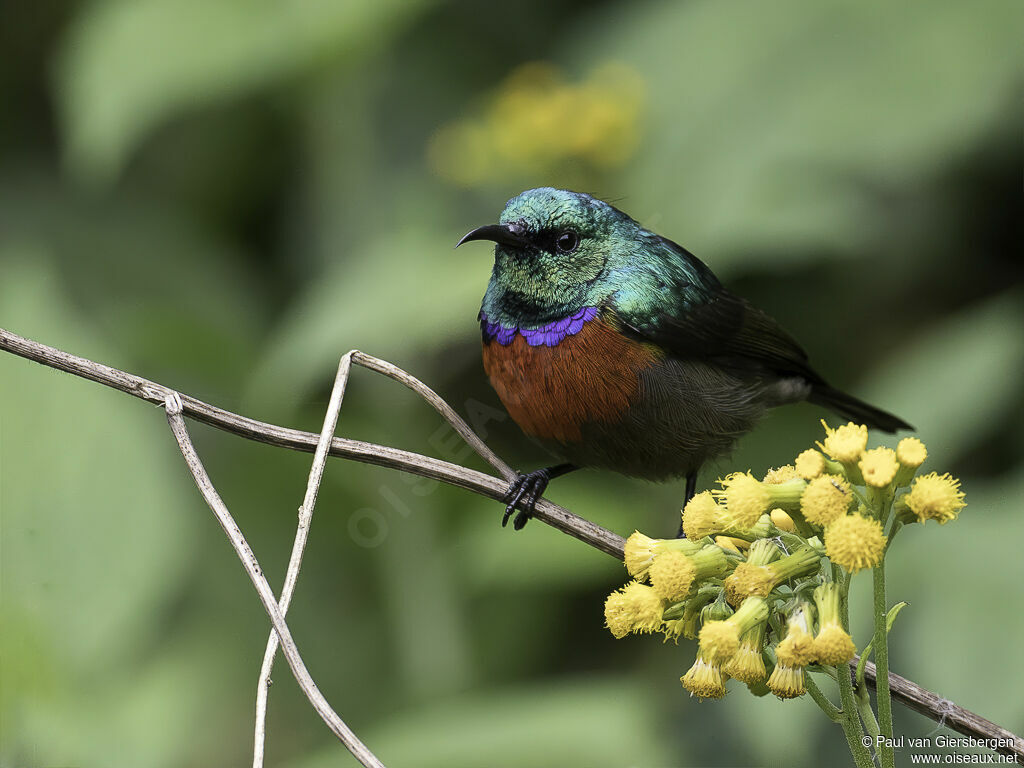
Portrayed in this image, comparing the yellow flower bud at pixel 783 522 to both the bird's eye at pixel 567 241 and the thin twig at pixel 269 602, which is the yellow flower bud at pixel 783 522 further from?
the bird's eye at pixel 567 241

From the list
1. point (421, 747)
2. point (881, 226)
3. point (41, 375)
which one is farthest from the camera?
point (881, 226)

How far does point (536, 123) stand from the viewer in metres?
3.94

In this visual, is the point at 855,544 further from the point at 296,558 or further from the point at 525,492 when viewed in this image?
the point at 525,492

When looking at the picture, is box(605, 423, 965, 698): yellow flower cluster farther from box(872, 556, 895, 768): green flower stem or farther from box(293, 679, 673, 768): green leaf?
box(293, 679, 673, 768): green leaf

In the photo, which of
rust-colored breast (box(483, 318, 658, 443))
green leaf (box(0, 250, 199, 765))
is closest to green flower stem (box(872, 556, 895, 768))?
rust-colored breast (box(483, 318, 658, 443))

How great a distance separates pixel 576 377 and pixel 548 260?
314 mm

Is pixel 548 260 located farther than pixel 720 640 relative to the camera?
Yes

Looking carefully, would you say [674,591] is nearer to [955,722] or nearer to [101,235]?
[955,722]

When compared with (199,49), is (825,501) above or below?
below

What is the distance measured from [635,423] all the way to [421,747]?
1.17 meters

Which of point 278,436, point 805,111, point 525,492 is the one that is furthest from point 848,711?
point 805,111

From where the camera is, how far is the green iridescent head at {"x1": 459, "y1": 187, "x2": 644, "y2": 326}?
2879 millimetres

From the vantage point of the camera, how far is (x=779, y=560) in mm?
1771

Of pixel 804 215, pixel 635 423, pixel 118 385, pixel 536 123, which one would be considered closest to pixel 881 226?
pixel 804 215
